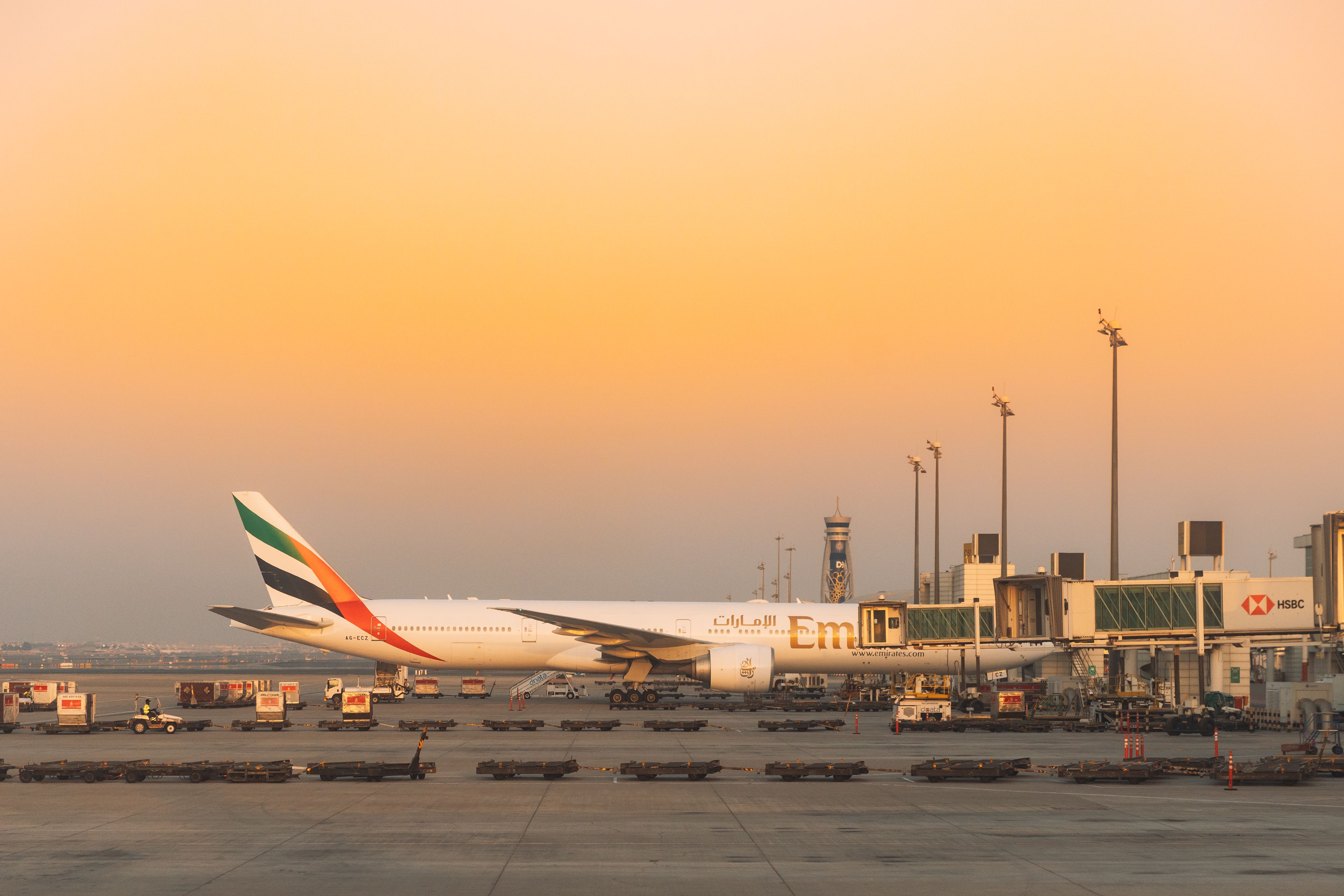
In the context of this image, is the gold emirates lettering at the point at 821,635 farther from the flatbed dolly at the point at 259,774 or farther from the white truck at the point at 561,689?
the flatbed dolly at the point at 259,774

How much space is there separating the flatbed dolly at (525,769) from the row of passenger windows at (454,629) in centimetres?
2813

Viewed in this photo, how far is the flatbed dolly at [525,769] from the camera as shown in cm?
2412

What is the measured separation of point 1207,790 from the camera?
73.9ft

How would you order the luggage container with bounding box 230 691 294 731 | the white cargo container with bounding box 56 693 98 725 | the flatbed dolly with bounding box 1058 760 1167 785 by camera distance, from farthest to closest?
1. the luggage container with bounding box 230 691 294 731
2. the white cargo container with bounding box 56 693 98 725
3. the flatbed dolly with bounding box 1058 760 1167 785

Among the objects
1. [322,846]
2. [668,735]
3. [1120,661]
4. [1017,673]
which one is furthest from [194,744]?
[1017,673]

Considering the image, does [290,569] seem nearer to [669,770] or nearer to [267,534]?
[267,534]

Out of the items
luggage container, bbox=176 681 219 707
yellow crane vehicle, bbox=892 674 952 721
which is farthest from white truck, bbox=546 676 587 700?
yellow crane vehicle, bbox=892 674 952 721

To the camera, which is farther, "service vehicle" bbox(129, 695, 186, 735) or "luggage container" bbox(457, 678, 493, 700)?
"luggage container" bbox(457, 678, 493, 700)

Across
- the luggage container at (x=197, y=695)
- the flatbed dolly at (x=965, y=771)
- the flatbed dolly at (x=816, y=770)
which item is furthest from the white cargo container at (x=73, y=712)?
the flatbed dolly at (x=965, y=771)

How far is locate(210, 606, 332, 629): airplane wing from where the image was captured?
52.2m

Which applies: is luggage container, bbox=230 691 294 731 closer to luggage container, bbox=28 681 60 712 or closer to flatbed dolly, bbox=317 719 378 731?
flatbed dolly, bbox=317 719 378 731

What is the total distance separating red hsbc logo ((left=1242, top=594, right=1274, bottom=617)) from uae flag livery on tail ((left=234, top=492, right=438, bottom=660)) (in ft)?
107

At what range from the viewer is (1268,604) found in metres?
32.0

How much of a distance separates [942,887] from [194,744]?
23663 mm
